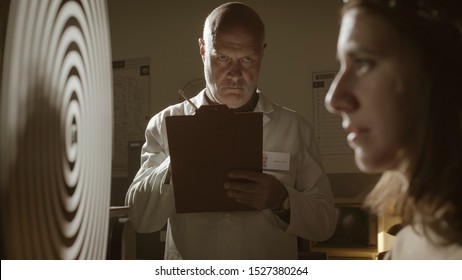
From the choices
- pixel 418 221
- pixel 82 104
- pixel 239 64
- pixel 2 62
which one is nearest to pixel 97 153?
pixel 82 104

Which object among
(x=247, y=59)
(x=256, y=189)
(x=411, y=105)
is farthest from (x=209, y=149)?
(x=411, y=105)

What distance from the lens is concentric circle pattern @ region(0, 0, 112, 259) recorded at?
1.84 feet

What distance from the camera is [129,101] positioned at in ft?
3.22

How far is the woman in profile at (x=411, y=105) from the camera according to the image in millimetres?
567

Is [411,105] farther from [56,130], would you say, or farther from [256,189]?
[56,130]

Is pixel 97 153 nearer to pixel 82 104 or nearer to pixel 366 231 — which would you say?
pixel 82 104

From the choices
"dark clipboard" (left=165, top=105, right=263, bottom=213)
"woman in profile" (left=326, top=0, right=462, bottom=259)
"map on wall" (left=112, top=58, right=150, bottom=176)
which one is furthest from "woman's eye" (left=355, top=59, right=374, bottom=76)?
"map on wall" (left=112, top=58, right=150, bottom=176)

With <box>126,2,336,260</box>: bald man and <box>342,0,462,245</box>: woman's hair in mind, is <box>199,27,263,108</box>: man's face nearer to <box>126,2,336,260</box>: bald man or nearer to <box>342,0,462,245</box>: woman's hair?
<box>126,2,336,260</box>: bald man

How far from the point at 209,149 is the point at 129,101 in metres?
0.28

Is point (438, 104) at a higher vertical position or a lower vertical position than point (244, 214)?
higher

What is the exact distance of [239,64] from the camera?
2.95ft

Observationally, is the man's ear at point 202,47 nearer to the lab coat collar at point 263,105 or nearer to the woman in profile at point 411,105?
the lab coat collar at point 263,105

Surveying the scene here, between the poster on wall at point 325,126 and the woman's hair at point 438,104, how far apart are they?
0.34 meters

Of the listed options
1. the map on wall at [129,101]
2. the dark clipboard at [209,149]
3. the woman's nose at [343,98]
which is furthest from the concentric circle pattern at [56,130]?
the woman's nose at [343,98]
